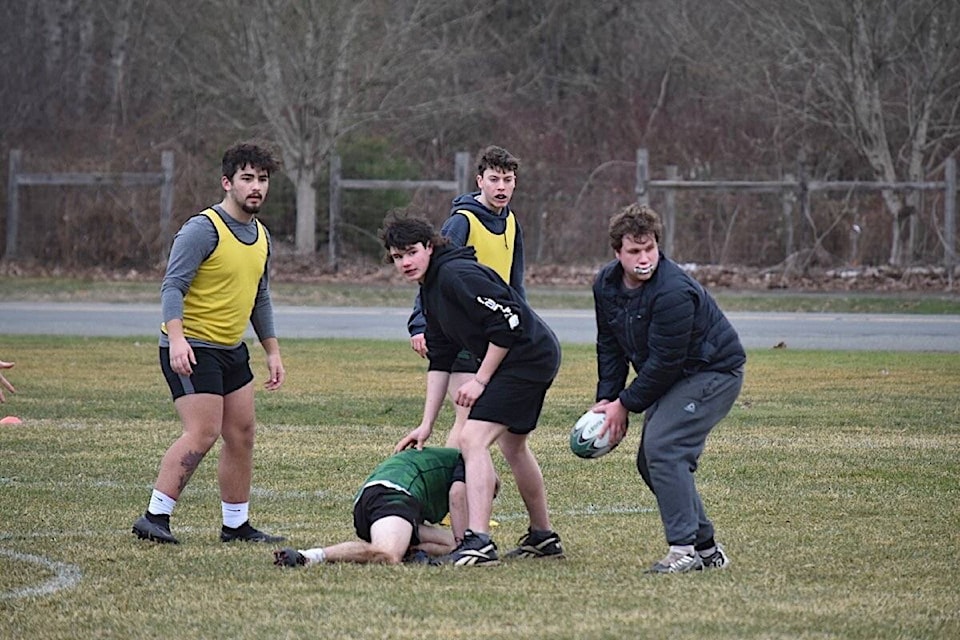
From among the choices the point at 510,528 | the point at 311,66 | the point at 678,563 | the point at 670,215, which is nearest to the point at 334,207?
the point at 311,66

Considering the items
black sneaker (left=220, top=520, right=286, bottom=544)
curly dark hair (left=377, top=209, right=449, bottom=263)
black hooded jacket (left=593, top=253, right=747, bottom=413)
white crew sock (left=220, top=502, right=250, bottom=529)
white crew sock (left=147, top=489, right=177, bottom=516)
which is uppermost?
curly dark hair (left=377, top=209, right=449, bottom=263)

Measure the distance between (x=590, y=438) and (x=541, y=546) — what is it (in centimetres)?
59

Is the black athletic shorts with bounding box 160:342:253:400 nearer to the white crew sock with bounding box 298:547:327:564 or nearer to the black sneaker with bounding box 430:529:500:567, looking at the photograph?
the white crew sock with bounding box 298:547:327:564

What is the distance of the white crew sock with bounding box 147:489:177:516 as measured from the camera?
7211mm

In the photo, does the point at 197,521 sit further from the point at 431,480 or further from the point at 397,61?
the point at 397,61

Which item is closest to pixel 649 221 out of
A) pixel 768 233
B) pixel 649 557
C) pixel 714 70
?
pixel 649 557

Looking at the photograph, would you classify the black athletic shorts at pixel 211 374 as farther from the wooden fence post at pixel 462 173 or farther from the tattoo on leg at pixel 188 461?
the wooden fence post at pixel 462 173

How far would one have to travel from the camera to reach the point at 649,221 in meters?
6.39

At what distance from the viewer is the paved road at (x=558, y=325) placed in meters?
18.6

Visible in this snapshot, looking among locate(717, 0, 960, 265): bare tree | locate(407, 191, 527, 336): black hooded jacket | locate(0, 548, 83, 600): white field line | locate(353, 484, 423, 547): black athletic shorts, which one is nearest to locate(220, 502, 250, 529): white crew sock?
locate(353, 484, 423, 547): black athletic shorts

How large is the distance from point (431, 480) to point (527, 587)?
0.99 meters

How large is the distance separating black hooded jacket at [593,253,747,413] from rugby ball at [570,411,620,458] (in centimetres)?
13

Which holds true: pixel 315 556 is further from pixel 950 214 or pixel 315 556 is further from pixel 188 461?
pixel 950 214

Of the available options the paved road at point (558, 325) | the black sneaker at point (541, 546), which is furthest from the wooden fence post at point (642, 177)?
the black sneaker at point (541, 546)
